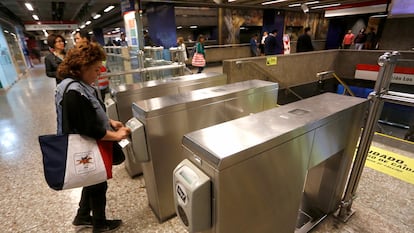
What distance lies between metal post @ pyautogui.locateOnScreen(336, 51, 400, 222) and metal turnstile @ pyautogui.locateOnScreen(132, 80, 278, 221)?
0.86 m

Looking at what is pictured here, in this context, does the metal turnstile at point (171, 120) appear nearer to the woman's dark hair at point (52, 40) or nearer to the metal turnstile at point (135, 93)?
the metal turnstile at point (135, 93)

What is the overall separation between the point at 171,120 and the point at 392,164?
2341 mm

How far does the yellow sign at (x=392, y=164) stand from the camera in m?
2.06

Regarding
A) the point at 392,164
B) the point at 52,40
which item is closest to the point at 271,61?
the point at 392,164

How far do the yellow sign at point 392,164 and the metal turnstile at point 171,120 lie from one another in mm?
1543

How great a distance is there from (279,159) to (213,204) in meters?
0.40

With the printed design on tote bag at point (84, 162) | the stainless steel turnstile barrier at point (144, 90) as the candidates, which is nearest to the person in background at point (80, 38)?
the stainless steel turnstile barrier at point (144, 90)

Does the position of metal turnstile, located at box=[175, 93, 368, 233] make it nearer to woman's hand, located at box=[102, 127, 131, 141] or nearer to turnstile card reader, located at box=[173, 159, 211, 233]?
turnstile card reader, located at box=[173, 159, 211, 233]

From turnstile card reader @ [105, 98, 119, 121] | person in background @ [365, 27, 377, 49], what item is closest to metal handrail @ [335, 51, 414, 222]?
turnstile card reader @ [105, 98, 119, 121]

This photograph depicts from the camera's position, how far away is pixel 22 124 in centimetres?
378

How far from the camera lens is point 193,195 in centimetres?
87

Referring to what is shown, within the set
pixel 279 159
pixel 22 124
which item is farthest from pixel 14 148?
pixel 279 159

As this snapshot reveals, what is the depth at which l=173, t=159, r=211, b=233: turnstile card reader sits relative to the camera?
875 millimetres

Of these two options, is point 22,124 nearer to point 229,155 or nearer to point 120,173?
point 120,173
